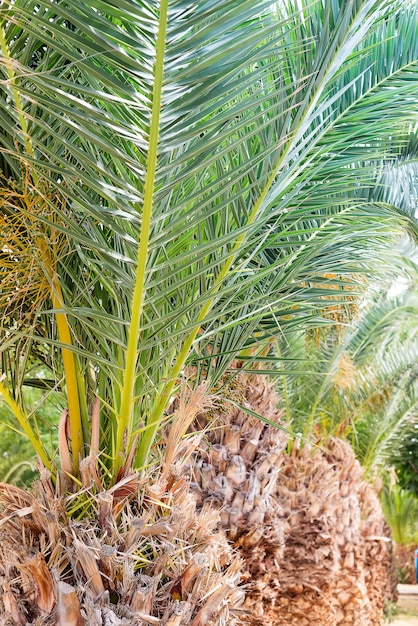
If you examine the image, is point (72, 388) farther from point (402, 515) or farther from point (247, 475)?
point (402, 515)

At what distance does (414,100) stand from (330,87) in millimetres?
340

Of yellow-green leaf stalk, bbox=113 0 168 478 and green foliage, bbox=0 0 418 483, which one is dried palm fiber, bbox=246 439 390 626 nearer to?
green foliage, bbox=0 0 418 483

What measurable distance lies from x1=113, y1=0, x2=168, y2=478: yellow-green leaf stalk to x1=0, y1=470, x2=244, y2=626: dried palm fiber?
0.17 metres

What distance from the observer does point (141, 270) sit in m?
2.07

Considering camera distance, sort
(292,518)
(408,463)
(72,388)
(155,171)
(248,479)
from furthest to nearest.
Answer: (408,463) < (292,518) < (248,479) < (72,388) < (155,171)

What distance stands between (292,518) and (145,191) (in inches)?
236

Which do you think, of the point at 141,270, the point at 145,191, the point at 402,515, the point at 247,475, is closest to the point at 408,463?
the point at 402,515

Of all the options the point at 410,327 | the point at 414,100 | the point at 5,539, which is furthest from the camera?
the point at 410,327

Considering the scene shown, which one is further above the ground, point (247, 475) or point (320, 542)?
point (247, 475)

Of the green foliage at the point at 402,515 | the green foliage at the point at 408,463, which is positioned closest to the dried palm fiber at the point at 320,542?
the green foliage at the point at 408,463

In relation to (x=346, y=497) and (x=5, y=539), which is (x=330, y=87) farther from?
(x=346, y=497)

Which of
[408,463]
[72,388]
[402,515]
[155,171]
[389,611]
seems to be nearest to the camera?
[155,171]

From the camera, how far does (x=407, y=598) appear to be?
18875 mm

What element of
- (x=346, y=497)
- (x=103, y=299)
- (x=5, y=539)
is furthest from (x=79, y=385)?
(x=346, y=497)
